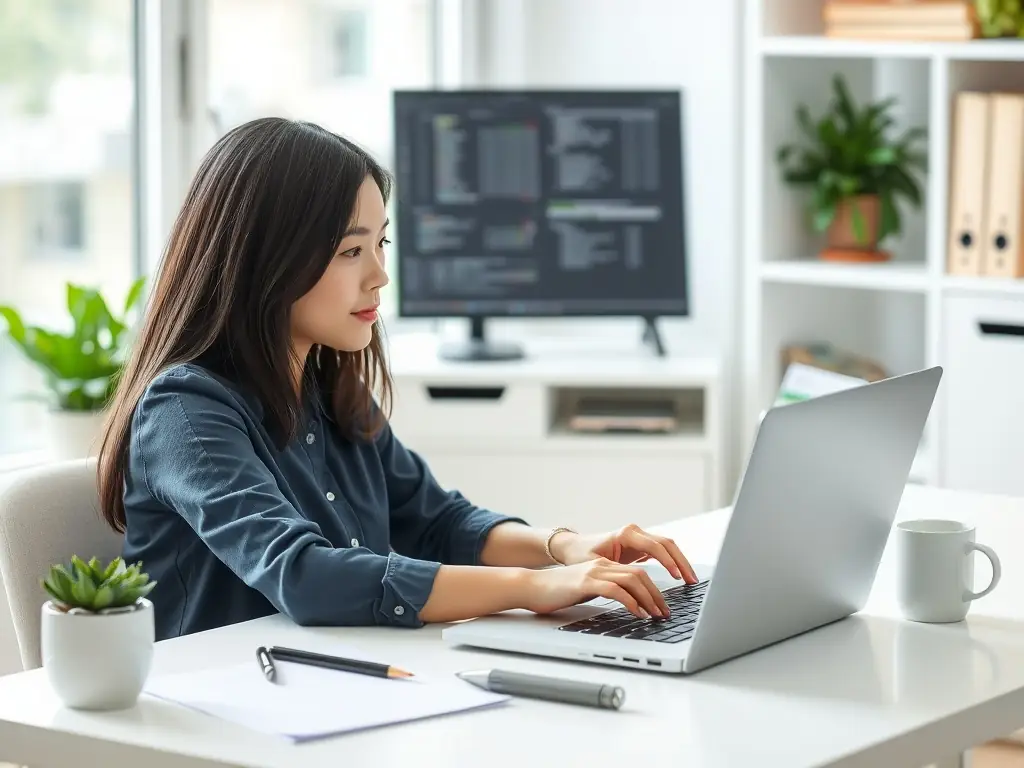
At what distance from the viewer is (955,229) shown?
120 inches

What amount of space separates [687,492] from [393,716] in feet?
6.55

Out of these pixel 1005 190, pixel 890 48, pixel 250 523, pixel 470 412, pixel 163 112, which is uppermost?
pixel 890 48

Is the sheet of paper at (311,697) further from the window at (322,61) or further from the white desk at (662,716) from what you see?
the window at (322,61)

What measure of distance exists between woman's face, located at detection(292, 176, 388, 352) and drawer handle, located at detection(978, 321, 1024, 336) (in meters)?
1.72

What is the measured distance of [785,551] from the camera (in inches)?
49.8

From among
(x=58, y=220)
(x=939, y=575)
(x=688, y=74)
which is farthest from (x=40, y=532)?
(x=688, y=74)

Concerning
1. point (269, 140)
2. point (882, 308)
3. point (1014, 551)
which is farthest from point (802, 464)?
point (882, 308)

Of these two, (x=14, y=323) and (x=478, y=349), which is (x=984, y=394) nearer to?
(x=478, y=349)

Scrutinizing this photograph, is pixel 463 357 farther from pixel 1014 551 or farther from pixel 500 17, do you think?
pixel 1014 551

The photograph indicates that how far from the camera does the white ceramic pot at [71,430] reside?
2.62 metres

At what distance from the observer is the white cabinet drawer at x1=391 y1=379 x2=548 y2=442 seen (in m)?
3.07

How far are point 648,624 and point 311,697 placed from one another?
0.33 metres

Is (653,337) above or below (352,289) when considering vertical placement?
below

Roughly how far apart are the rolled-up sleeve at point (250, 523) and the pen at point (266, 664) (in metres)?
0.11
